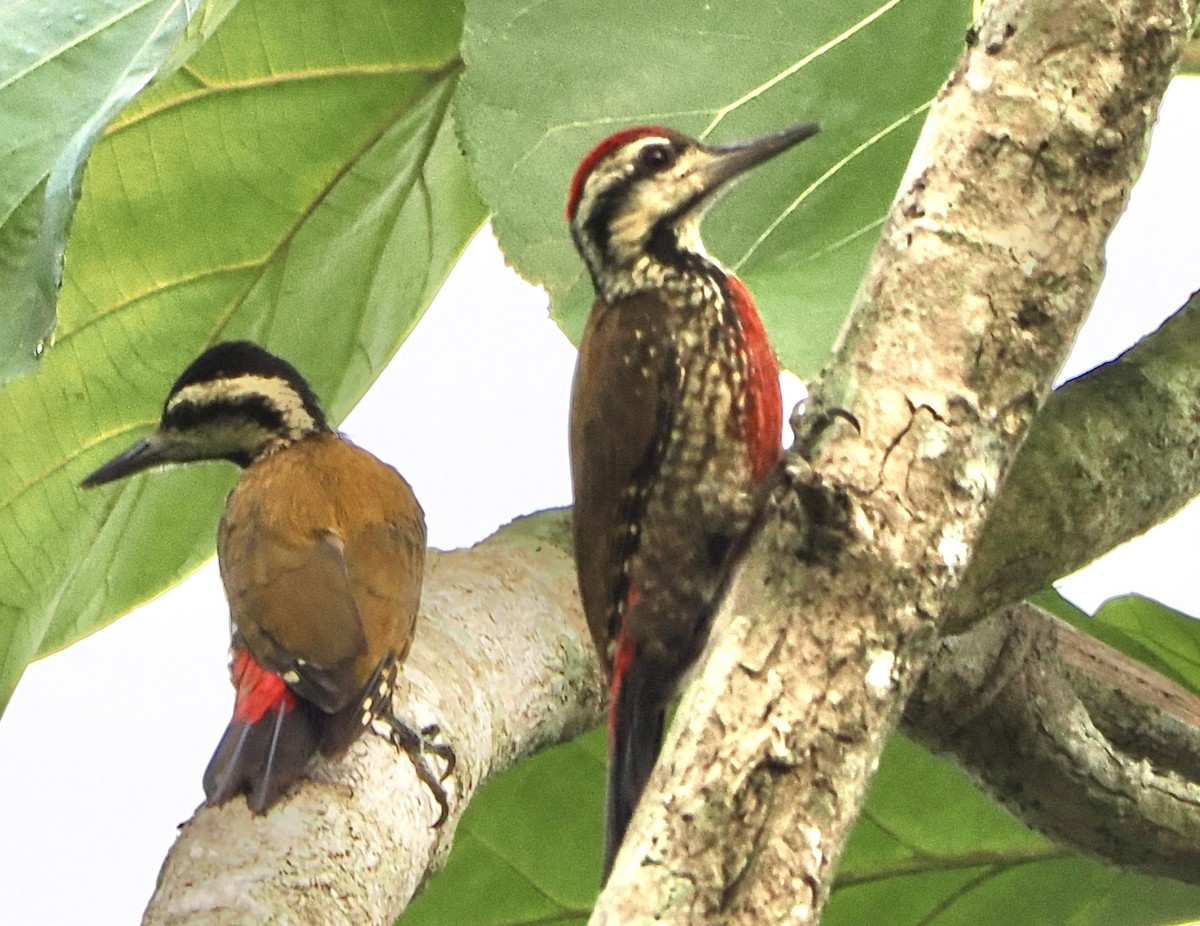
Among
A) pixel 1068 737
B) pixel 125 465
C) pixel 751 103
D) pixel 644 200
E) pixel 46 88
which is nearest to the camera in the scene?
pixel 46 88

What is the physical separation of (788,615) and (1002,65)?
56 centimetres

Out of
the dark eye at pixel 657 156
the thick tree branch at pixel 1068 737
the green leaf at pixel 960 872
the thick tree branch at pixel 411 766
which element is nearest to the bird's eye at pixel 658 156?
the dark eye at pixel 657 156

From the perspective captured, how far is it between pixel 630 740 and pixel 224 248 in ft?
3.25

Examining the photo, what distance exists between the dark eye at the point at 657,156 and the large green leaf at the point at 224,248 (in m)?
0.35

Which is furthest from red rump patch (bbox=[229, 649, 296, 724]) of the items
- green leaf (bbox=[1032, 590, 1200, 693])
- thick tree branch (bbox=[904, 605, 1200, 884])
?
green leaf (bbox=[1032, 590, 1200, 693])

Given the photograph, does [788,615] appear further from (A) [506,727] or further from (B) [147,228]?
(B) [147,228]

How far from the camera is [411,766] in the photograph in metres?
1.82

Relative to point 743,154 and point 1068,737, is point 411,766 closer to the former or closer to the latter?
point 1068,737

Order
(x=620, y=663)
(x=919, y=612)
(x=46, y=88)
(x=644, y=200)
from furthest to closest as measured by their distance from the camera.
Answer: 1. (x=644, y=200)
2. (x=620, y=663)
3. (x=46, y=88)
4. (x=919, y=612)

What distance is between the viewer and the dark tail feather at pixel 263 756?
1774mm

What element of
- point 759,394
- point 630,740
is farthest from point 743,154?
point 630,740

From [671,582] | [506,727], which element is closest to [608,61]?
[671,582]

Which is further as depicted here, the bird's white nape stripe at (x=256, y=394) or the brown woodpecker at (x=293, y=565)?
the bird's white nape stripe at (x=256, y=394)

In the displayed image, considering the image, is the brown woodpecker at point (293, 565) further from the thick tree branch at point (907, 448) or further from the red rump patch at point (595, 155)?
the thick tree branch at point (907, 448)
